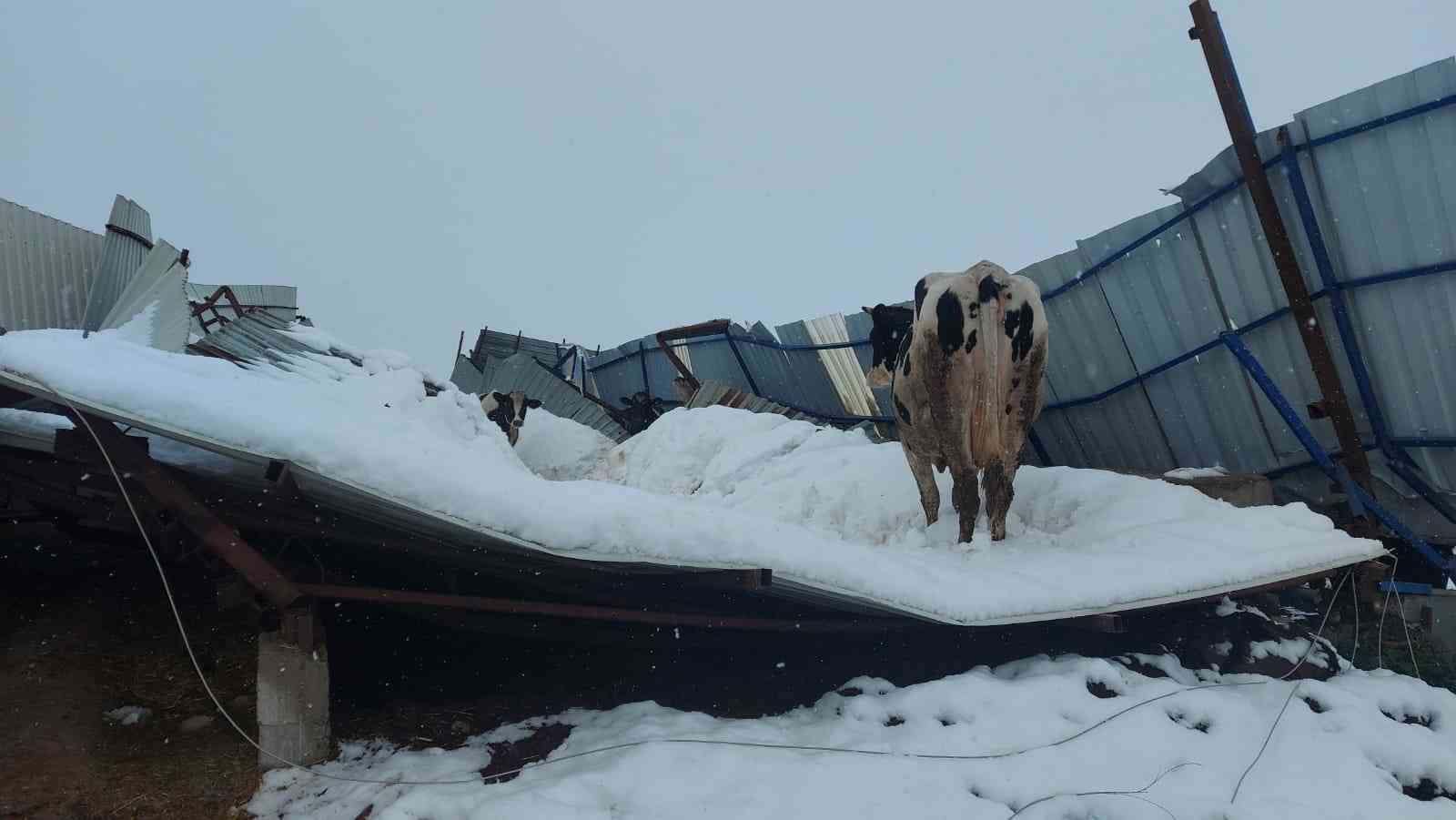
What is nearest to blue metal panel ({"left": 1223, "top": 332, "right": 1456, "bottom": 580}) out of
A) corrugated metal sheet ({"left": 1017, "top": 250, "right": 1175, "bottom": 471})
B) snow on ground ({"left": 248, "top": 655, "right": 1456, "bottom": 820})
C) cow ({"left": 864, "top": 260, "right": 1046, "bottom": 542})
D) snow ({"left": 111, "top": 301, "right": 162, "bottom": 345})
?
corrugated metal sheet ({"left": 1017, "top": 250, "right": 1175, "bottom": 471})

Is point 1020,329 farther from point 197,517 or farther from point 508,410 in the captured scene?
point 508,410

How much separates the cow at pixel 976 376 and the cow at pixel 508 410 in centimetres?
660

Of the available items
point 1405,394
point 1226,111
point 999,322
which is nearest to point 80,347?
point 999,322

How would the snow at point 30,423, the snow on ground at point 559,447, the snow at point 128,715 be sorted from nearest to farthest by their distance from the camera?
the snow at point 128,715 → the snow at point 30,423 → the snow on ground at point 559,447

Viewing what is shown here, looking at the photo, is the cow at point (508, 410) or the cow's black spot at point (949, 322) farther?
the cow at point (508, 410)

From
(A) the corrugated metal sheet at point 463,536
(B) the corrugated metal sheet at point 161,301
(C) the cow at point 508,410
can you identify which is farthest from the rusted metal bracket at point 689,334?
(A) the corrugated metal sheet at point 463,536

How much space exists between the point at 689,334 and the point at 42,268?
7.18 metres

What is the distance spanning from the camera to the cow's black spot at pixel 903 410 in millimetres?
6152

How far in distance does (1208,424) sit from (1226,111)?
2636mm

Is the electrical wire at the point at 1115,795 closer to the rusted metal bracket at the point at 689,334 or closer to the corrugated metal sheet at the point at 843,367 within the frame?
the corrugated metal sheet at the point at 843,367

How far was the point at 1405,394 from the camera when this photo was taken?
19.5 feet

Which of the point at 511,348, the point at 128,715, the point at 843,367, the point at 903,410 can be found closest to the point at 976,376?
the point at 903,410

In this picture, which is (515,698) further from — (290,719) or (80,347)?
(80,347)

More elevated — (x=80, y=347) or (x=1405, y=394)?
(x=80, y=347)
